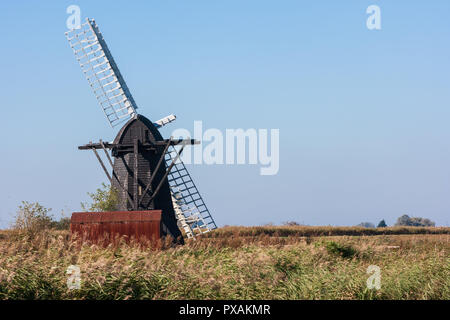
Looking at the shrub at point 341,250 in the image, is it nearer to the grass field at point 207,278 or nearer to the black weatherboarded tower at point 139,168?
the grass field at point 207,278

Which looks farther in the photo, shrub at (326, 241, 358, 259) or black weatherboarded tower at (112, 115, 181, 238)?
black weatherboarded tower at (112, 115, 181, 238)

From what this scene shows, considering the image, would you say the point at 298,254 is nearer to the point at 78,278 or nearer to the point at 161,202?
the point at 78,278

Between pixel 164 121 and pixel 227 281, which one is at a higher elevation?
pixel 164 121

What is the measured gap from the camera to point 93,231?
26.9m

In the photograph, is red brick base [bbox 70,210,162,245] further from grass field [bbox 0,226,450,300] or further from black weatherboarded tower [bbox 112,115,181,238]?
grass field [bbox 0,226,450,300]

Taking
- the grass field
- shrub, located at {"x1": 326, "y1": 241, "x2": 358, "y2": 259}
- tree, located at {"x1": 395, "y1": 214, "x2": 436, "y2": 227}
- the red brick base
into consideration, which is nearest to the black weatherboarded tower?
the red brick base

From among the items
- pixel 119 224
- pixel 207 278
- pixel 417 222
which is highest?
pixel 119 224

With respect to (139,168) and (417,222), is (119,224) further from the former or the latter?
(417,222)

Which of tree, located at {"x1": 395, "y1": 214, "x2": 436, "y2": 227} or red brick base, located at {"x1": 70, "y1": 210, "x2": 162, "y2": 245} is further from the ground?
Result: red brick base, located at {"x1": 70, "y1": 210, "x2": 162, "y2": 245}

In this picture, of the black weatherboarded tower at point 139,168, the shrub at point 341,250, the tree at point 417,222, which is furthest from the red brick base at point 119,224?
the tree at point 417,222

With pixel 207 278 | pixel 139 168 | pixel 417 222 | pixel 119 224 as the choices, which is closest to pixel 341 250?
pixel 207 278

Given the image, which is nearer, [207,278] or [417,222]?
[207,278]
